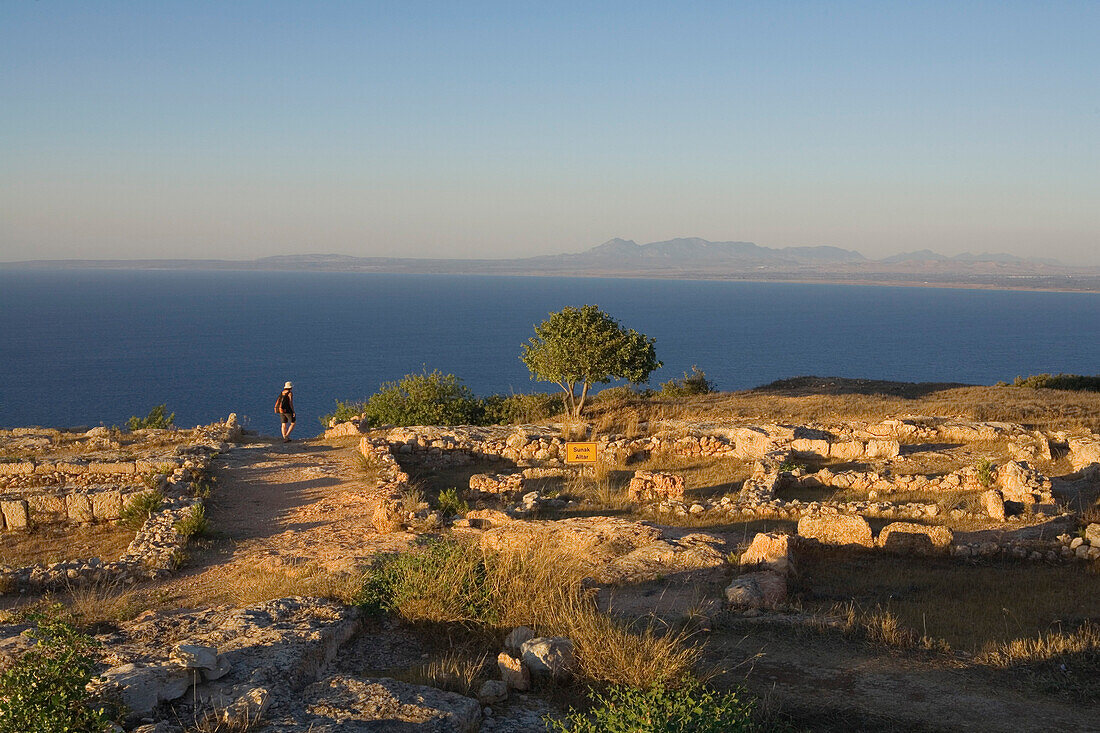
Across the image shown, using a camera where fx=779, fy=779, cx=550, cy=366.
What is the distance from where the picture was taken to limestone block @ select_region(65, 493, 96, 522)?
13.0 m

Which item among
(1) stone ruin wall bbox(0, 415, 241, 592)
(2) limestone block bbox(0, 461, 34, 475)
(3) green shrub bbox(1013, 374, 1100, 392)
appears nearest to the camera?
(1) stone ruin wall bbox(0, 415, 241, 592)

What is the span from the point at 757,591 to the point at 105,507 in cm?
1076

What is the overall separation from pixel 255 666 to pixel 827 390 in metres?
30.7

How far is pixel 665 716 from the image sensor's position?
513 centimetres

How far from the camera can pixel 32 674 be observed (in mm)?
4902

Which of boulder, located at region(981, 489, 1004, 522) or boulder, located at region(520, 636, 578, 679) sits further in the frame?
boulder, located at region(981, 489, 1004, 522)

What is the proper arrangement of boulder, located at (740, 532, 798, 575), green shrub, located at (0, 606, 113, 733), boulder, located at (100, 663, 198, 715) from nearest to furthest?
green shrub, located at (0, 606, 113, 733) → boulder, located at (100, 663, 198, 715) → boulder, located at (740, 532, 798, 575)

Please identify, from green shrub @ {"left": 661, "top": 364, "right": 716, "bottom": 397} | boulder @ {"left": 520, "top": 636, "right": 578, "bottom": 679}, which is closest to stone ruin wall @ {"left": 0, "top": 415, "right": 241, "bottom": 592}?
boulder @ {"left": 520, "top": 636, "right": 578, "bottom": 679}

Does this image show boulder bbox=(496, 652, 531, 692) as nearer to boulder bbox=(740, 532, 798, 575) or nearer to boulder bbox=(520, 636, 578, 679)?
boulder bbox=(520, 636, 578, 679)

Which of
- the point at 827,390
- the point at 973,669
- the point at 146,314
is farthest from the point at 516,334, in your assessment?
the point at 973,669

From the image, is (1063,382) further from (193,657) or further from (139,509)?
(193,657)

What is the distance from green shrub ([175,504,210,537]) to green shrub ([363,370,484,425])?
1257 cm

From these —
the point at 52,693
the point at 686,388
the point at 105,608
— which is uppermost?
the point at 52,693

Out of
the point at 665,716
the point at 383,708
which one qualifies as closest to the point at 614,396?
the point at 383,708
